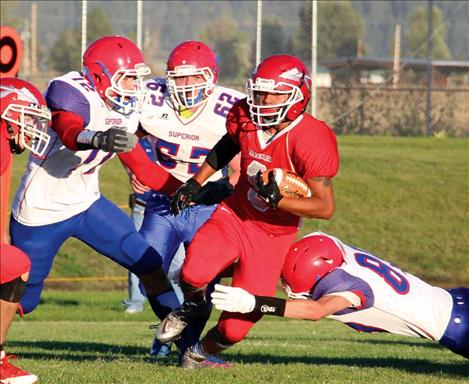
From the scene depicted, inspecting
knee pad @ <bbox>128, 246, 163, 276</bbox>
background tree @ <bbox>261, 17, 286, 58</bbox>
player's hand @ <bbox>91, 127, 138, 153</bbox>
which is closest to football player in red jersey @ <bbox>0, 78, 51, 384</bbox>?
player's hand @ <bbox>91, 127, 138, 153</bbox>

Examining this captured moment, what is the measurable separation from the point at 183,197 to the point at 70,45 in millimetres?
15918

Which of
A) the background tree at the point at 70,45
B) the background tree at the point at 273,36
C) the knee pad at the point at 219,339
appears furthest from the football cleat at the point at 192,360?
the background tree at the point at 70,45

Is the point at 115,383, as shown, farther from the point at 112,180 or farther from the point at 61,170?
the point at 112,180

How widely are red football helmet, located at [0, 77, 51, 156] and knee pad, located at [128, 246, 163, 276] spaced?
161cm

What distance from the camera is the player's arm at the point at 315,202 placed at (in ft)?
20.6

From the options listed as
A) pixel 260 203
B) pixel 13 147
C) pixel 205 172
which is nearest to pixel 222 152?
pixel 205 172

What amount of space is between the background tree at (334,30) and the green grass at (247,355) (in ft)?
28.3

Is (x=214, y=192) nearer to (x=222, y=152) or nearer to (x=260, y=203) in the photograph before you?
(x=222, y=152)

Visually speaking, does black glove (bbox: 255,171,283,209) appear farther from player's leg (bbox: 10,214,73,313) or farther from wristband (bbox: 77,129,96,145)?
player's leg (bbox: 10,214,73,313)

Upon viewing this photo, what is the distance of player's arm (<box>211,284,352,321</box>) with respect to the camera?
19.1 ft

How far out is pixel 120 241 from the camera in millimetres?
7266

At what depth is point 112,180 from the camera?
1745 cm

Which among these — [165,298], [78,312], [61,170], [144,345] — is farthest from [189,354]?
[78,312]

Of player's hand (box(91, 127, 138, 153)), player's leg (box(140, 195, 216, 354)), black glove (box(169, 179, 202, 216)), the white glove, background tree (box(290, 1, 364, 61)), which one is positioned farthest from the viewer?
background tree (box(290, 1, 364, 61))
